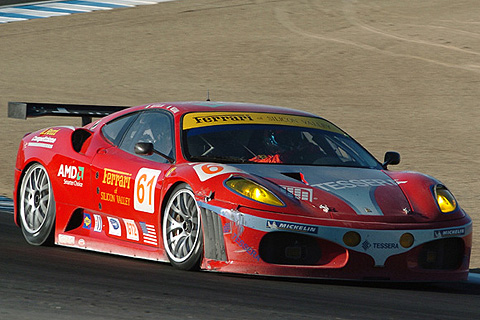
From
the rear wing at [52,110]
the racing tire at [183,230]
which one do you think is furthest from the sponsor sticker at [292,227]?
the rear wing at [52,110]

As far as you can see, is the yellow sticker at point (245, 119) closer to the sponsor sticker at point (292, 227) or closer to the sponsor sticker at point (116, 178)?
the sponsor sticker at point (116, 178)

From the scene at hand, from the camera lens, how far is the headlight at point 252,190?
568 cm

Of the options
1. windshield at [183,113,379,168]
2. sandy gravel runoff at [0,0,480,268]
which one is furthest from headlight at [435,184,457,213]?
sandy gravel runoff at [0,0,480,268]

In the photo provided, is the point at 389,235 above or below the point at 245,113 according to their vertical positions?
below

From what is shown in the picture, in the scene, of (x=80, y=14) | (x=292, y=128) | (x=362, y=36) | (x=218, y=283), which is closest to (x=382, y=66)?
(x=362, y=36)

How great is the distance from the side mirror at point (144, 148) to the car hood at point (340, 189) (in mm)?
671

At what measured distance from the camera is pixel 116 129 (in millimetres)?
7203

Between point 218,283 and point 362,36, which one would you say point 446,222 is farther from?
point 362,36

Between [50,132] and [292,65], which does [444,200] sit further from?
[292,65]

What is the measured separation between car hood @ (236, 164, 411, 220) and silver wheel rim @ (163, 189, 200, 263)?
0.40m

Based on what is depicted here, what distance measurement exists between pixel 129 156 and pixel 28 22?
76.7 ft

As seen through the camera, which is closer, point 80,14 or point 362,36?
point 362,36

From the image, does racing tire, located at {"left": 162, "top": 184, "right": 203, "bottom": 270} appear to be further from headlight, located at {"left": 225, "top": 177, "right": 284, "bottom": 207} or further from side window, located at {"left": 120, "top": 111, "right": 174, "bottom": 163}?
side window, located at {"left": 120, "top": 111, "right": 174, "bottom": 163}

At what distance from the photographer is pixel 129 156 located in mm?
6738
